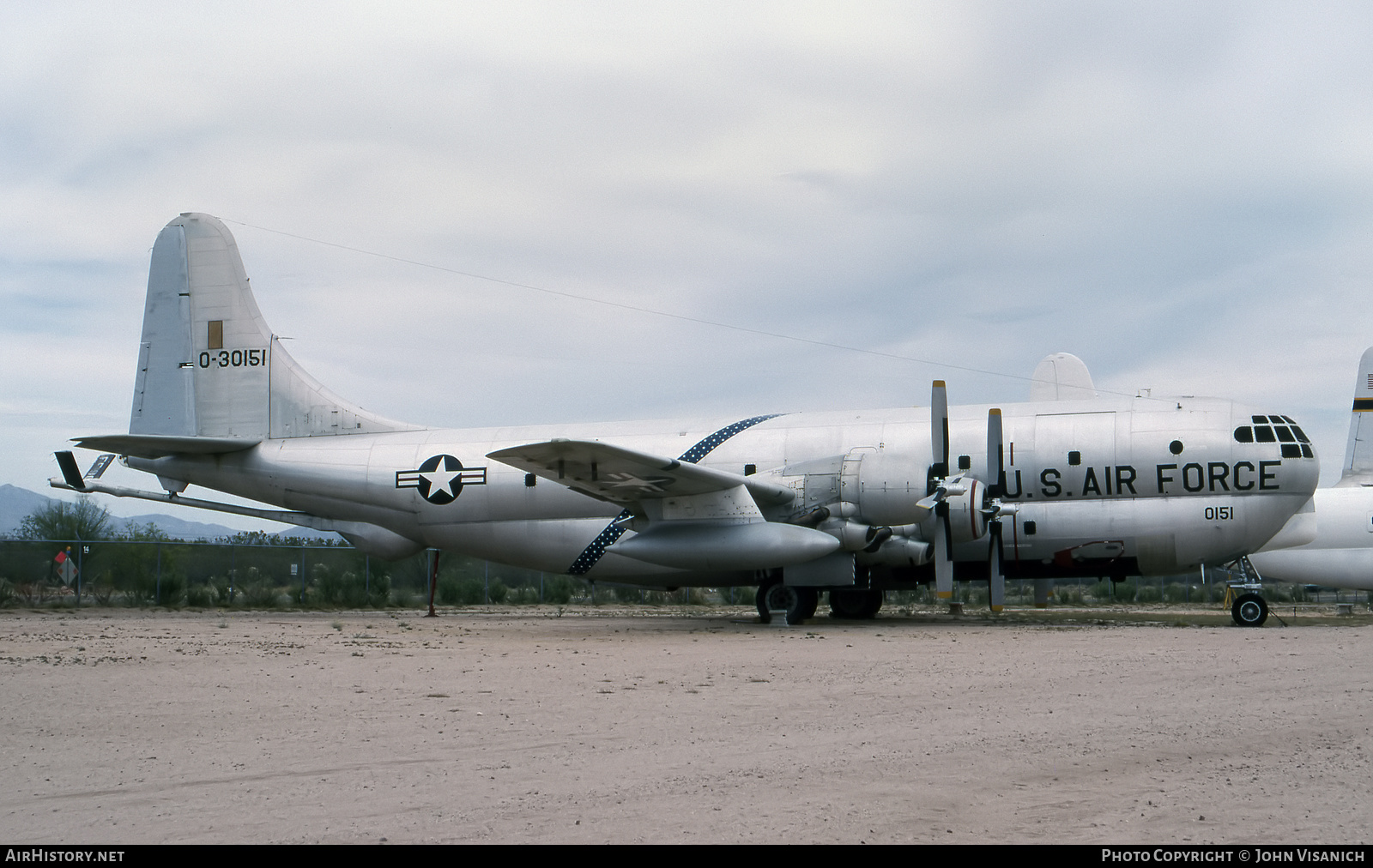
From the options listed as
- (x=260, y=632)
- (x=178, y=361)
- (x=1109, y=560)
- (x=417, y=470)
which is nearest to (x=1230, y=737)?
(x=1109, y=560)

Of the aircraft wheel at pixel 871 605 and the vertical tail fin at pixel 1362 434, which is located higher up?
the vertical tail fin at pixel 1362 434

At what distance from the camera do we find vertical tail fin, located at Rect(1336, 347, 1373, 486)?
28.7 metres

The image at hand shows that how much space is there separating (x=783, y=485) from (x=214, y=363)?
13.7 metres

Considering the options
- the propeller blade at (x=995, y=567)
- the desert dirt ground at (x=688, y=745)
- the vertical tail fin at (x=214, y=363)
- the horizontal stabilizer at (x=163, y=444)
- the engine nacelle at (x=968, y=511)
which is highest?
the vertical tail fin at (x=214, y=363)

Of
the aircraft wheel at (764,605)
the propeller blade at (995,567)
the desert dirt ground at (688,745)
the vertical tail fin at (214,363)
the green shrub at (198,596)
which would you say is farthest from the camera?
the green shrub at (198,596)

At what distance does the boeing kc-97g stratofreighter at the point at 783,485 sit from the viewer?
766 inches

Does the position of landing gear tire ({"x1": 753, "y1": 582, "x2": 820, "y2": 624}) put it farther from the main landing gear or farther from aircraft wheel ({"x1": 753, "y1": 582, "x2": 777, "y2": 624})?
the main landing gear

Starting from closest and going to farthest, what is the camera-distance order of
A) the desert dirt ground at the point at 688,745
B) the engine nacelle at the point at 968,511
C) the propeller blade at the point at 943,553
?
the desert dirt ground at the point at 688,745
the propeller blade at the point at 943,553
the engine nacelle at the point at 968,511

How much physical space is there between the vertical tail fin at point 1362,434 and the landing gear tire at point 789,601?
16240 millimetres

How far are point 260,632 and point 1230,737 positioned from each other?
15210mm

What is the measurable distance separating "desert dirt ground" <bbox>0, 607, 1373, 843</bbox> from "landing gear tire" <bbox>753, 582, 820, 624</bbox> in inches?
247

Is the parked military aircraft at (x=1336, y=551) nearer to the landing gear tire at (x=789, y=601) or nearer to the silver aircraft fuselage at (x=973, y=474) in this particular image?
the silver aircraft fuselage at (x=973, y=474)

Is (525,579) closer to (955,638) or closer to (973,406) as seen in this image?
(973,406)

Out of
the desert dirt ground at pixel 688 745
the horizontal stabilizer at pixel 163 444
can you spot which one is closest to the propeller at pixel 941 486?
the desert dirt ground at pixel 688 745
